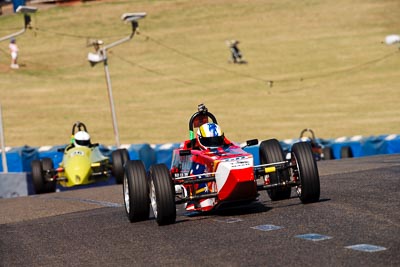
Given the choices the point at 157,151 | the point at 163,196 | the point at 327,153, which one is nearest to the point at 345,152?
the point at 327,153

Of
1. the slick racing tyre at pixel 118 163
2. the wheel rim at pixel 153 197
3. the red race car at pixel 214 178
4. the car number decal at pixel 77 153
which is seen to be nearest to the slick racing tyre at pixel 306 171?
the red race car at pixel 214 178

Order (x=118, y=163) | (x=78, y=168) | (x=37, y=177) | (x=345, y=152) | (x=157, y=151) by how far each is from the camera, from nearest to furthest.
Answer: (x=78, y=168), (x=37, y=177), (x=118, y=163), (x=157, y=151), (x=345, y=152)

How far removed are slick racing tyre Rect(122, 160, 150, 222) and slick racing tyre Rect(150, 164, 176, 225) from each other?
0.42 meters

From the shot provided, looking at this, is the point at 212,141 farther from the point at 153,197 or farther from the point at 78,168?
the point at 78,168

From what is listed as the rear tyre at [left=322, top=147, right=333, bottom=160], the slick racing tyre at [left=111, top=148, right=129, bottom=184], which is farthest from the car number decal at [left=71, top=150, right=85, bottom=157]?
the rear tyre at [left=322, top=147, right=333, bottom=160]

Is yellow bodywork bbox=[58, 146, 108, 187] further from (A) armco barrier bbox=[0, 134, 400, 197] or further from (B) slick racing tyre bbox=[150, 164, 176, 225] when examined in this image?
(B) slick racing tyre bbox=[150, 164, 176, 225]

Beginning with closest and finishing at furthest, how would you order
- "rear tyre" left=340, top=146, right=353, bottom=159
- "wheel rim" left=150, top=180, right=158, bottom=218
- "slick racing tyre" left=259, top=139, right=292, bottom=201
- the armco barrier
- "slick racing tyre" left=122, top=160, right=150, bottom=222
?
"wheel rim" left=150, top=180, right=158, bottom=218, "slick racing tyre" left=122, top=160, right=150, bottom=222, "slick racing tyre" left=259, top=139, right=292, bottom=201, the armco barrier, "rear tyre" left=340, top=146, right=353, bottom=159

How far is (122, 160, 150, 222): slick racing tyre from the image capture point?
12438 mm

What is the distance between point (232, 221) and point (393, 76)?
4827cm

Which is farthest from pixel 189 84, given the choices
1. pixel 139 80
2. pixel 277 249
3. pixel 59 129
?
pixel 277 249

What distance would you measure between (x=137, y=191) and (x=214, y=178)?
1084 millimetres

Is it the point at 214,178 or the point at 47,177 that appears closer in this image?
the point at 214,178

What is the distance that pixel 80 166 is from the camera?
78.0ft

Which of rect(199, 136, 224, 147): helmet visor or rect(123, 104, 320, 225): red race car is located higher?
rect(199, 136, 224, 147): helmet visor
